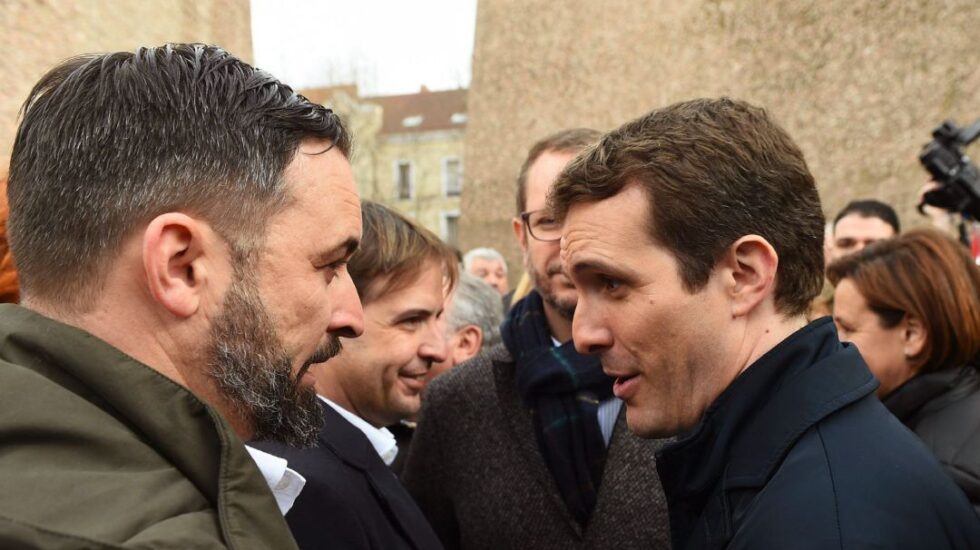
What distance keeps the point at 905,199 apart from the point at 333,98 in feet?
76.6

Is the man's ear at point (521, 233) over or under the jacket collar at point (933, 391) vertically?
over

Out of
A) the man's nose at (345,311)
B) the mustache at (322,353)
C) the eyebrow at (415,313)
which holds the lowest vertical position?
the eyebrow at (415,313)

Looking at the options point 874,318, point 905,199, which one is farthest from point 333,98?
Result: point 874,318

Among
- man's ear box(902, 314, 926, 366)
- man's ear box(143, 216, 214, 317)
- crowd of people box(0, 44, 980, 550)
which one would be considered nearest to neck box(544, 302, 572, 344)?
crowd of people box(0, 44, 980, 550)

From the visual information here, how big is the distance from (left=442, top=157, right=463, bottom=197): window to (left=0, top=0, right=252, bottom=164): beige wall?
34306 millimetres

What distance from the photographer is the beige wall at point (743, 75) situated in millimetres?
12359

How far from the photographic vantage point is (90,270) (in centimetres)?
137

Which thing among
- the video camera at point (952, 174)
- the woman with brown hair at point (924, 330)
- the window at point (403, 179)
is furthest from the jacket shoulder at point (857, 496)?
the window at point (403, 179)

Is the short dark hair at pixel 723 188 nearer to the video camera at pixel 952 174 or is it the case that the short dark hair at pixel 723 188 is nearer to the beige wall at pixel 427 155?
the video camera at pixel 952 174

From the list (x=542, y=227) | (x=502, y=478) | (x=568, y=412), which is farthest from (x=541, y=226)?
(x=502, y=478)

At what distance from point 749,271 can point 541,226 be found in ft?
4.28

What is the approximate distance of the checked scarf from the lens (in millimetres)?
2613

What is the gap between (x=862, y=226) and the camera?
559 cm

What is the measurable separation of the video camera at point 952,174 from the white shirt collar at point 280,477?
4220 mm
